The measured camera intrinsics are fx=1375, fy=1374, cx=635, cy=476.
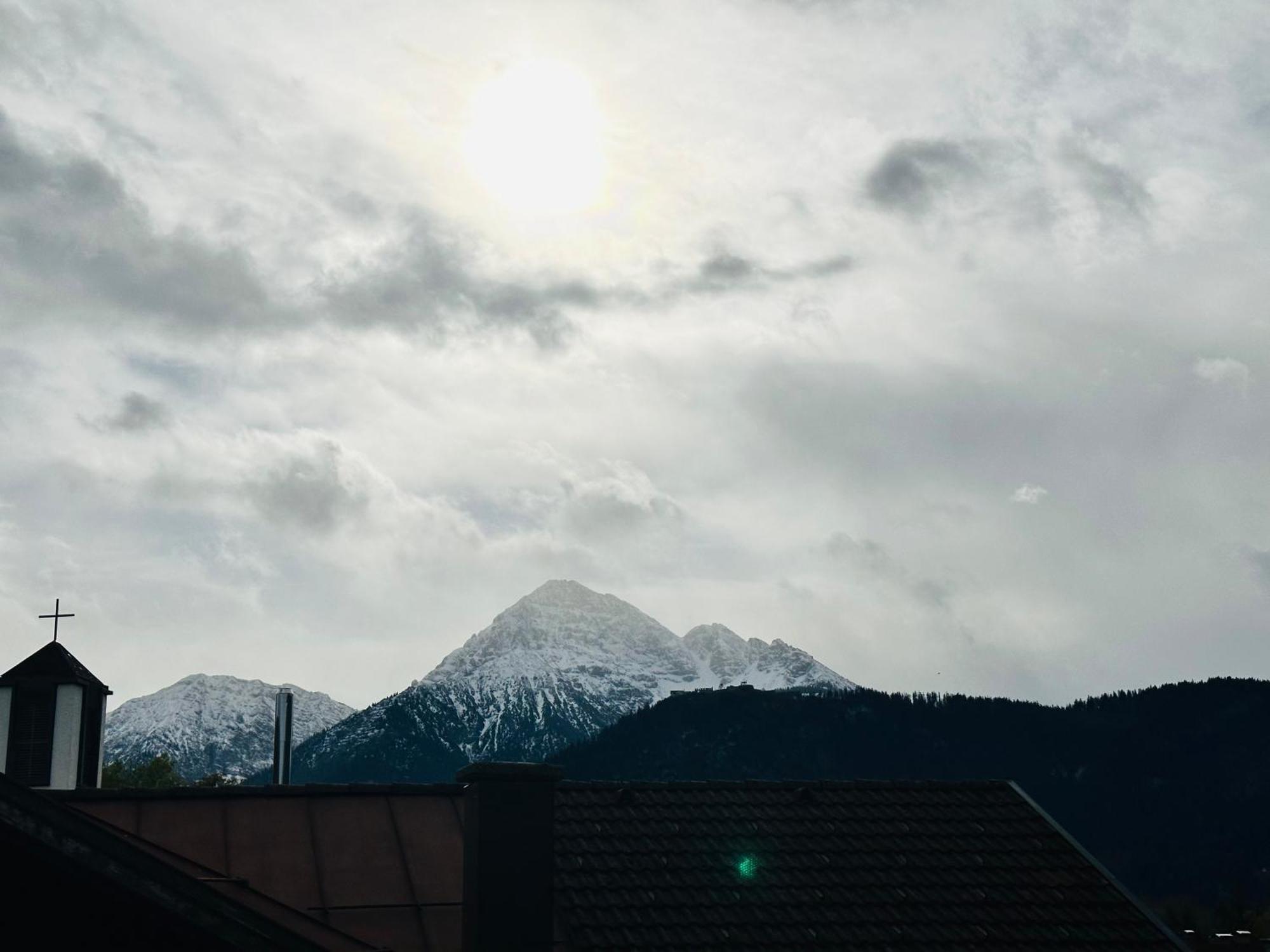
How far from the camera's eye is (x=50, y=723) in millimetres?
46375

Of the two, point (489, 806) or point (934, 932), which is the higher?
point (489, 806)

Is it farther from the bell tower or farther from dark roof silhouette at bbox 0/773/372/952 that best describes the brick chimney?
the bell tower

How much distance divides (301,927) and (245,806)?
5.36 metres

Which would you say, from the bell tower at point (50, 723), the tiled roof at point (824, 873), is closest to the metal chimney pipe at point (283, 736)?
the tiled roof at point (824, 873)

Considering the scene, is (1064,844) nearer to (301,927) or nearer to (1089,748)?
(301,927)

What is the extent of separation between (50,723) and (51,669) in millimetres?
1826

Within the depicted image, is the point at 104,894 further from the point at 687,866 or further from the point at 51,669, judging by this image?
the point at 51,669

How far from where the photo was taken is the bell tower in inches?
1785

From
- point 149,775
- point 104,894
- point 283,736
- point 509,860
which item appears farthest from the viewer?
point 149,775

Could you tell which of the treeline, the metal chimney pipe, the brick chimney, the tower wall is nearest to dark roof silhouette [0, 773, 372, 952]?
the brick chimney

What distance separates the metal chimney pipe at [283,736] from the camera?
24203mm

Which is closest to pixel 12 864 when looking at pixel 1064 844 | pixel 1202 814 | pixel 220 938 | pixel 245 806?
pixel 220 938

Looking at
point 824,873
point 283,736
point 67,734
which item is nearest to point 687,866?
point 824,873

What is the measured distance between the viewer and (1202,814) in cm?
17688
